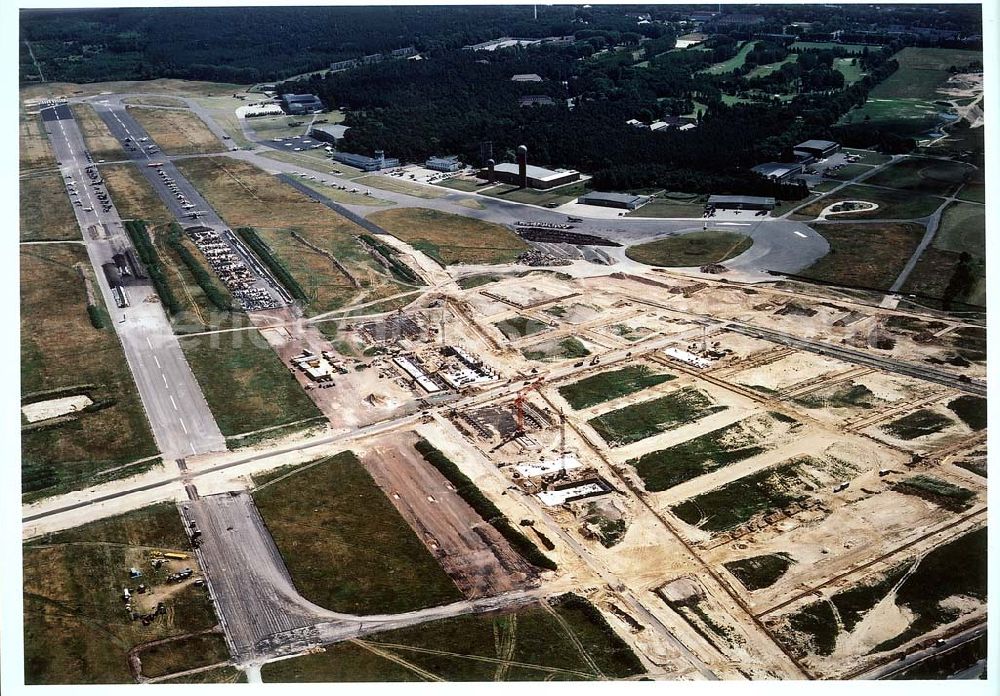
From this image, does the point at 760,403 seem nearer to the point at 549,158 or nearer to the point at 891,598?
the point at 891,598

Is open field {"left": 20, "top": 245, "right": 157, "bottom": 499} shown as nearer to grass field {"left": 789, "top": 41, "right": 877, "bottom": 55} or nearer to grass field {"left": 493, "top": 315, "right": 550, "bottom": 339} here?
grass field {"left": 493, "top": 315, "right": 550, "bottom": 339}

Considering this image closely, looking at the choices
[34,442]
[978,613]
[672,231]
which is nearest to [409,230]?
[672,231]

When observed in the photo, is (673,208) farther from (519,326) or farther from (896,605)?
(896,605)

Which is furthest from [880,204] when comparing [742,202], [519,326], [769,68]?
[769,68]

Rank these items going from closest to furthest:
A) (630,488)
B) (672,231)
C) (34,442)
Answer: (630,488) → (34,442) → (672,231)

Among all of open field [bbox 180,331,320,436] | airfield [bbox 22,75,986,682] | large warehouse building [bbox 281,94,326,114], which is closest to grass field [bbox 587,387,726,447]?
airfield [bbox 22,75,986,682]
